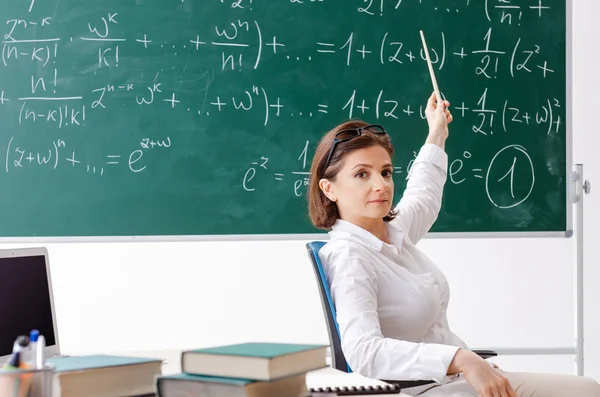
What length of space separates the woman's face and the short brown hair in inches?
0.8

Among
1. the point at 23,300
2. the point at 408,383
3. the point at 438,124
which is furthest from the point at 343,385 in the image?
the point at 438,124

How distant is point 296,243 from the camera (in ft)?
12.0

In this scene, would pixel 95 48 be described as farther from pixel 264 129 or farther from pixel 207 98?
pixel 264 129

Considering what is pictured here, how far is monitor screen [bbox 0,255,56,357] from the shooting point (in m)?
1.48

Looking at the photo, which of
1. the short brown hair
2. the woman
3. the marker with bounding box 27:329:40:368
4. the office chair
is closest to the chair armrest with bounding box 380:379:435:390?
the woman

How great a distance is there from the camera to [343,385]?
122 centimetres

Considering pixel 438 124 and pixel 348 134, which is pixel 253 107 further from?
pixel 348 134

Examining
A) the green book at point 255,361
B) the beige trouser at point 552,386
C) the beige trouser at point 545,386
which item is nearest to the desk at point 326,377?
the green book at point 255,361

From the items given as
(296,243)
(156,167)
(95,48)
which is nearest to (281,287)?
(296,243)

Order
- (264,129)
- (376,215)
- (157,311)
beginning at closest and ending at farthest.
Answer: (376,215) < (264,129) < (157,311)

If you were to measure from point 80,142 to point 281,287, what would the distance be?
1216 mm

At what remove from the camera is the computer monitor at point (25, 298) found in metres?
1.48

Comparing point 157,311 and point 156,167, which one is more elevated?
point 156,167

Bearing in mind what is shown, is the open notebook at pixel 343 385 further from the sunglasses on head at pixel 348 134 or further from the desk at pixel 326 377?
the sunglasses on head at pixel 348 134
